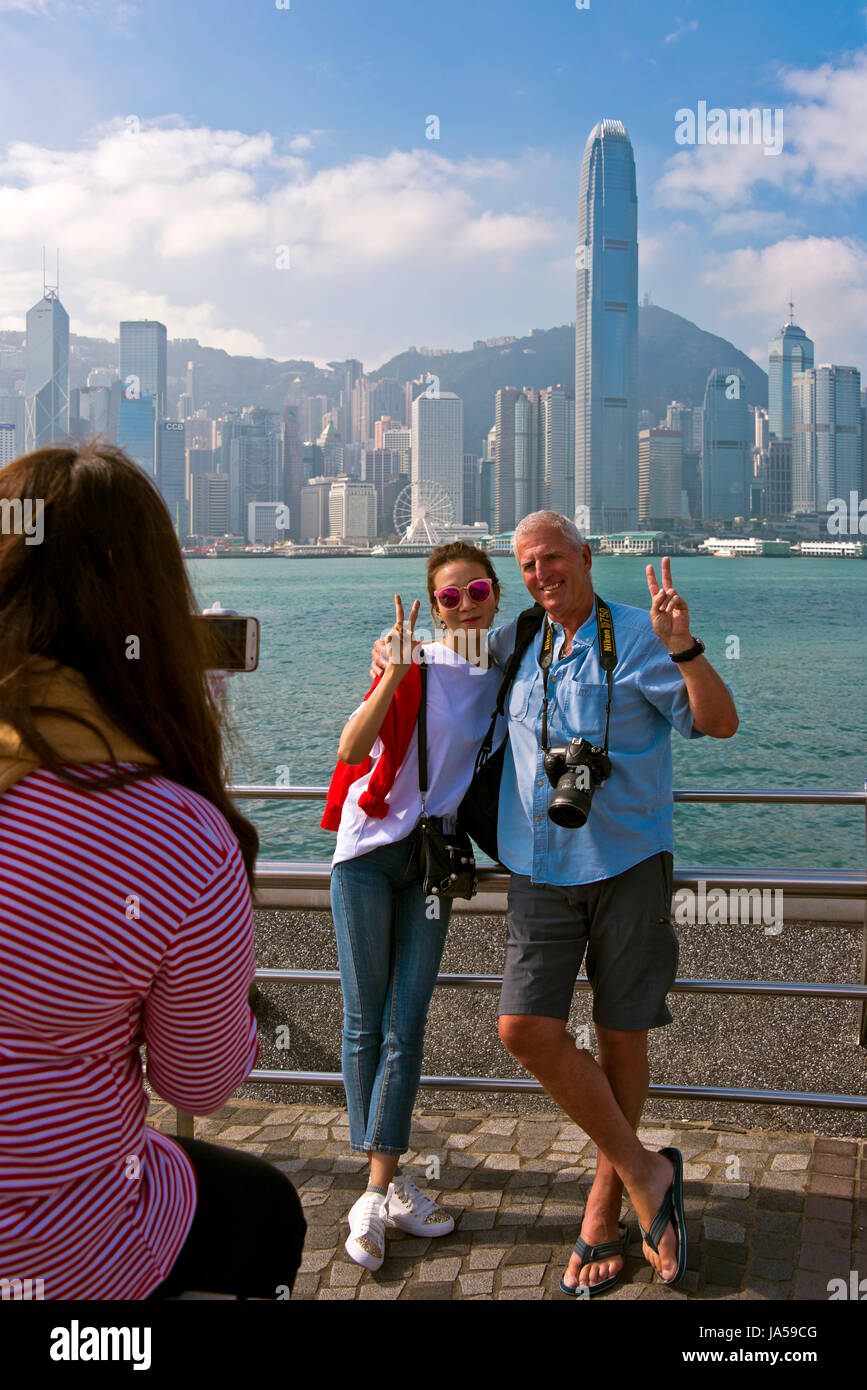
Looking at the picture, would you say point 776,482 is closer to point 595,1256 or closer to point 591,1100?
point 591,1100

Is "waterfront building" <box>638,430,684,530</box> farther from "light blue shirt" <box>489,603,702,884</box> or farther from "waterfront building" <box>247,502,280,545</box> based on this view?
"light blue shirt" <box>489,603,702,884</box>

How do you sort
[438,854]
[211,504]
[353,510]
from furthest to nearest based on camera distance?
[353,510], [211,504], [438,854]

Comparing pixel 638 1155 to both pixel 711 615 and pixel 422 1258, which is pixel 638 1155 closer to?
pixel 422 1258

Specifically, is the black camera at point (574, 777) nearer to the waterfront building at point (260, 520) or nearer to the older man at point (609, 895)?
the older man at point (609, 895)

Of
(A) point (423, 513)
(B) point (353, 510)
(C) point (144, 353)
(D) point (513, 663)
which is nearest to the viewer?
(D) point (513, 663)

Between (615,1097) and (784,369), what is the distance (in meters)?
128

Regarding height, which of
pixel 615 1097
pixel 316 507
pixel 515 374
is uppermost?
pixel 515 374

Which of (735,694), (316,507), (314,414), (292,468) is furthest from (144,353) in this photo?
(735,694)

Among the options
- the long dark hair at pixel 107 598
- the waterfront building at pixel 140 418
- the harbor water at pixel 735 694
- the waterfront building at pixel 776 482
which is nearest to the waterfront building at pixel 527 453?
the harbor water at pixel 735 694

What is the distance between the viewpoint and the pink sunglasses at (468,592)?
3213mm

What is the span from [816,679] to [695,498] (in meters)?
53.4

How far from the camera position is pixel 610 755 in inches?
116
